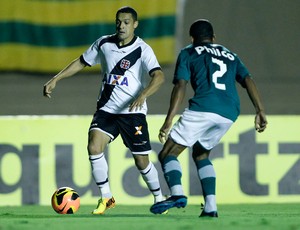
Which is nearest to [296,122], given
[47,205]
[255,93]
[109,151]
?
[109,151]

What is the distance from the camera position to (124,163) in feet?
40.7

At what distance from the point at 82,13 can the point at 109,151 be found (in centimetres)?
254

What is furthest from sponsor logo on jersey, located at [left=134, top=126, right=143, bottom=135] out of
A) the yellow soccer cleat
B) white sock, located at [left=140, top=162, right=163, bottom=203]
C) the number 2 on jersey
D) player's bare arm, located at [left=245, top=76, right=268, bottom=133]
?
player's bare arm, located at [left=245, top=76, right=268, bottom=133]

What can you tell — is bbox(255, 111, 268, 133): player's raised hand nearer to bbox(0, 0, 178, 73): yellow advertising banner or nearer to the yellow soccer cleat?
the yellow soccer cleat

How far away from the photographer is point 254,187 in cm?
1248

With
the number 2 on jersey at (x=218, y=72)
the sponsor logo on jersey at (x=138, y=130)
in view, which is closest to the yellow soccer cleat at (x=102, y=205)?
the sponsor logo on jersey at (x=138, y=130)

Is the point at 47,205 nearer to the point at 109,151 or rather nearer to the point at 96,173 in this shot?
the point at 109,151

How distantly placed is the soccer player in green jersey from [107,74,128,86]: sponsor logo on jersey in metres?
1.39

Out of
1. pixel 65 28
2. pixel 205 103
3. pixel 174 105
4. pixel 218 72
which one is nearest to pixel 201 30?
pixel 218 72

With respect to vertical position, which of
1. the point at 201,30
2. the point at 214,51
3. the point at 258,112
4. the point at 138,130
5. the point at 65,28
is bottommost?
the point at 138,130

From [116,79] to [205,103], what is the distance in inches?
61.6

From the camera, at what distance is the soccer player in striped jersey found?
973 centimetres

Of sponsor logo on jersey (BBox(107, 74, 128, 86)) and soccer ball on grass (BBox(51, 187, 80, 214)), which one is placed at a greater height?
sponsor logo on jersey (BBox(107, 74, 128, 86))

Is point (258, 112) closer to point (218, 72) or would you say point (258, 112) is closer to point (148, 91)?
point (218, 72)
